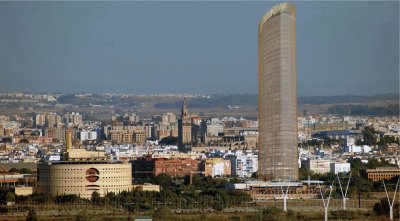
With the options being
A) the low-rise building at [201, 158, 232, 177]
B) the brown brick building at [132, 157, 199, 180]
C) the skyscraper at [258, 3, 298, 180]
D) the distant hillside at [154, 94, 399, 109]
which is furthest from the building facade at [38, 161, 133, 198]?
the distant hillside at [154, 94, 399, 109]

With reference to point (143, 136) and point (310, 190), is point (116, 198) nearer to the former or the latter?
point (310, 190)

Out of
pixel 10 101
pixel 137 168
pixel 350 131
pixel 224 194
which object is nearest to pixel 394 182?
pixel 224 194

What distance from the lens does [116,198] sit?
144 ft

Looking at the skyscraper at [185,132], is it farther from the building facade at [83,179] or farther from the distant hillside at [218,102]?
the distant hillside at [218,102]

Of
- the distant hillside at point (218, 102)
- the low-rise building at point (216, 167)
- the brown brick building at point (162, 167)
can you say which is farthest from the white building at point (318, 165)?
the distant hillside at point (218, 102)

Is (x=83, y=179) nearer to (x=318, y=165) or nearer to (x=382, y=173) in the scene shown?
(x=382, y=173)

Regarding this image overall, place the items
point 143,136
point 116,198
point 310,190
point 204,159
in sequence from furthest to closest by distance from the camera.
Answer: point 143,136 < point 204,159 < point 310,190 < point 116,198

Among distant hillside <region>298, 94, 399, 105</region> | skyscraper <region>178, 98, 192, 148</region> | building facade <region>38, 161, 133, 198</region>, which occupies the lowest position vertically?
building facade <region>38, 161, 133, 198</region>

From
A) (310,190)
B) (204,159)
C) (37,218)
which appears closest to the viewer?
(37,218)

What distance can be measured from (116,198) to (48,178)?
15.2ft

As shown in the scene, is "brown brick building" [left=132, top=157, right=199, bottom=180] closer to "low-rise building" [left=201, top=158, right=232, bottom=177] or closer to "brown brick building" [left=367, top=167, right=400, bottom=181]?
"low-rise building" [left=201, top=158, right=232, bottom=177]

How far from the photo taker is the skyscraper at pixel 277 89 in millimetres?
53969

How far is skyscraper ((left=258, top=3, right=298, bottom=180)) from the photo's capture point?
53969mm

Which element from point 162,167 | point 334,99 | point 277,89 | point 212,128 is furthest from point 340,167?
point 334,99
